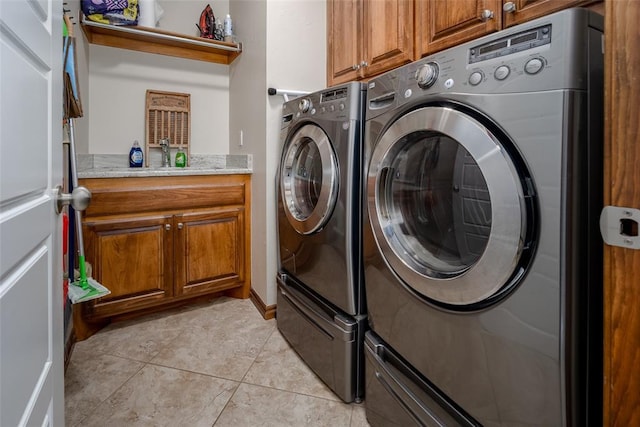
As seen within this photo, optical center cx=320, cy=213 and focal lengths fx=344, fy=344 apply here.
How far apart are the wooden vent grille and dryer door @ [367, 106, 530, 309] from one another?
197 centimetres

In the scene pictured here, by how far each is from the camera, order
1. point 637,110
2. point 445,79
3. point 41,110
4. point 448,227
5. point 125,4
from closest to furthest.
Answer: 1. point 637,110
2. point 41,110
3. point 445,79
4. point 448,227
5. point 125,4

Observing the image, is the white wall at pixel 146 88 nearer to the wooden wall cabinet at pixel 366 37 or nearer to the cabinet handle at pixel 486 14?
the wooden wall cabinet at pixel 366 37

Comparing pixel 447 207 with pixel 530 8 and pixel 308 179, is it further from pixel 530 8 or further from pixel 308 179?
pixel 308 179

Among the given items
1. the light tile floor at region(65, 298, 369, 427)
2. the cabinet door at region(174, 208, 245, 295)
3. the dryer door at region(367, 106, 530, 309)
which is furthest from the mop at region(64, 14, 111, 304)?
the dryer door at region(367, 106, 530, 309)

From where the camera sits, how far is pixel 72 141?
5.18 feet

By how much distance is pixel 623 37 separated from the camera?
0.51 m

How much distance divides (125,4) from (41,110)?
196 cm

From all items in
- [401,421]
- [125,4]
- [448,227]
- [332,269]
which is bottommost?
[401,421]

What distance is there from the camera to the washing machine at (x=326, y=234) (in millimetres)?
1336

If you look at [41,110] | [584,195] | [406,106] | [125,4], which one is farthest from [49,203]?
[125,4]

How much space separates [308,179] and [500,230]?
1.08 metres

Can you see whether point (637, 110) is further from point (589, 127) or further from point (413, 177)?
point (413, 177)

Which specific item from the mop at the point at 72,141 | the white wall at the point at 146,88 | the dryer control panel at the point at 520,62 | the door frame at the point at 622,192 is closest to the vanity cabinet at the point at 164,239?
the mop at the point at 72,141

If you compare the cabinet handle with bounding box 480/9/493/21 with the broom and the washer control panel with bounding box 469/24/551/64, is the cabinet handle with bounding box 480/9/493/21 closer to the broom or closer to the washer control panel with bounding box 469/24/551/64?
the washer control panel with bounding box 469/24/551/64
